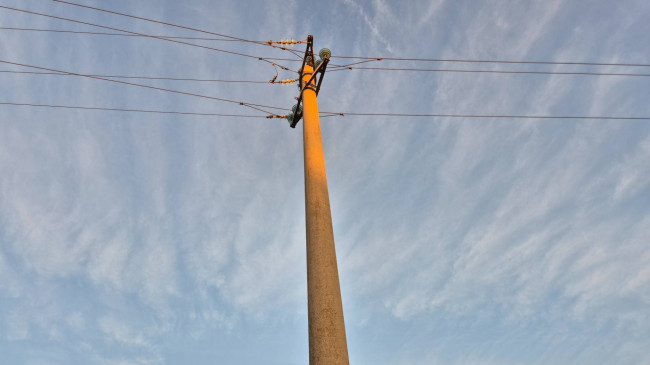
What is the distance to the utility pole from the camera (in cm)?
692

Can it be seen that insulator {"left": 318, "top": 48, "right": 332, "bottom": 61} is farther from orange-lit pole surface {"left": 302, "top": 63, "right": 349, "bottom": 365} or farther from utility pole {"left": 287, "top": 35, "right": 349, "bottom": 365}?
orange-lit pole surface {"left": 302, "top": 63, "right": 349, "bottom": 365}

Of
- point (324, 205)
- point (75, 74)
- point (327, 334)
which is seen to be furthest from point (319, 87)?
point (75, 74)

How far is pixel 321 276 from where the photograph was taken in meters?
7.66

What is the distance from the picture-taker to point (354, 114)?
16.6m

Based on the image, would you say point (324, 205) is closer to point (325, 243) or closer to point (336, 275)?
point (325, 243)

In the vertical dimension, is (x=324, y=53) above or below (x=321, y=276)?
above

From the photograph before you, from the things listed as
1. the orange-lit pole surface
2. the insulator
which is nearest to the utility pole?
the orange-lit pole surface

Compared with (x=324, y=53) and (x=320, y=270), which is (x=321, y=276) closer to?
(x=320, y=270)

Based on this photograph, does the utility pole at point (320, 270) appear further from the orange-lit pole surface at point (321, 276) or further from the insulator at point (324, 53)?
the insulator at point (324, 53)

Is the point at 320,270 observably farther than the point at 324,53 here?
No

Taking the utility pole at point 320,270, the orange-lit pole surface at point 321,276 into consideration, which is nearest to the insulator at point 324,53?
the utility pole at point 320,270

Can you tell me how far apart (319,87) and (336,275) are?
283 inches

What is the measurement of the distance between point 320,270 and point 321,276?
0.12 m

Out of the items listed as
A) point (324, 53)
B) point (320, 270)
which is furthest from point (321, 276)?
point (324, 53)
